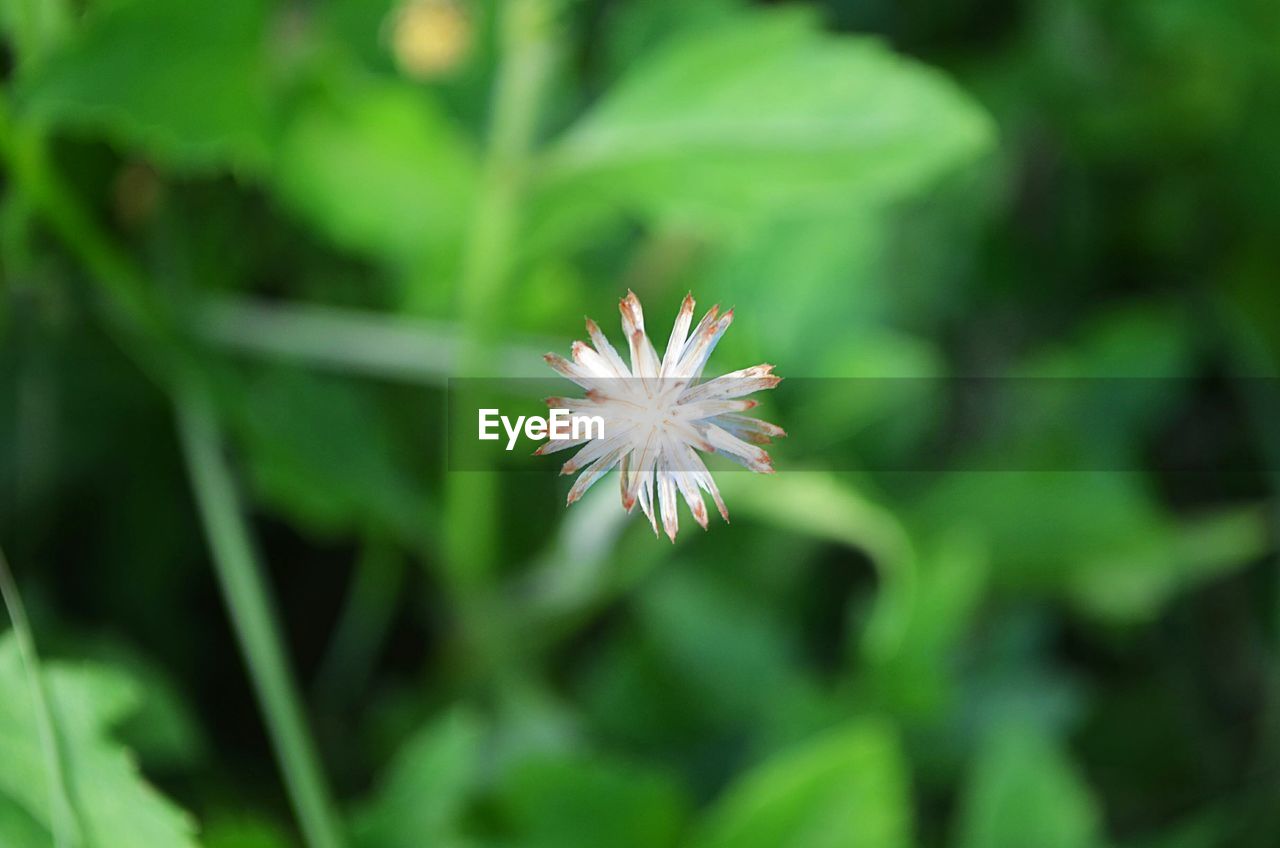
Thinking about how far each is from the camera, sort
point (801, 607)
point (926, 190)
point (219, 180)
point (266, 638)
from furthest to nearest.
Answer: point (926, 190) < point (801, 607) < point (219, 180) < point (266, 638)

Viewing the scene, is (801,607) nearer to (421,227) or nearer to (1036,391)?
(1036,391)

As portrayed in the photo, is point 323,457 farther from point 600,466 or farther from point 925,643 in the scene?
point 600,466

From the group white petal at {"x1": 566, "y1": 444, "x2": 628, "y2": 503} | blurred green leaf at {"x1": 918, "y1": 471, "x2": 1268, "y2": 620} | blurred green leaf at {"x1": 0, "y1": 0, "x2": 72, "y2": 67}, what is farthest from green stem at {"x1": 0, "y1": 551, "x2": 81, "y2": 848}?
blurred green leaf at {"x1": 918, "y1": 471, "x2": 1268, "y2": 620}

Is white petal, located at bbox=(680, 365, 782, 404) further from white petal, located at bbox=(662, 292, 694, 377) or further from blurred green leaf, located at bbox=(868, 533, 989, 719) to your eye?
blurred green leaf, located at bbox=(868, 533, 989, 719)

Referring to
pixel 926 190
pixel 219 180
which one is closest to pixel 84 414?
pixel 219 180

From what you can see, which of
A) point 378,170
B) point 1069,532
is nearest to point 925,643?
point 1069,532

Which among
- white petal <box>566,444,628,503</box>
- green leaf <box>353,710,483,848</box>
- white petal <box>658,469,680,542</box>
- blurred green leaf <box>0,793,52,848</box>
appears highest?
green leaf <box>353,710,483,848</box>
